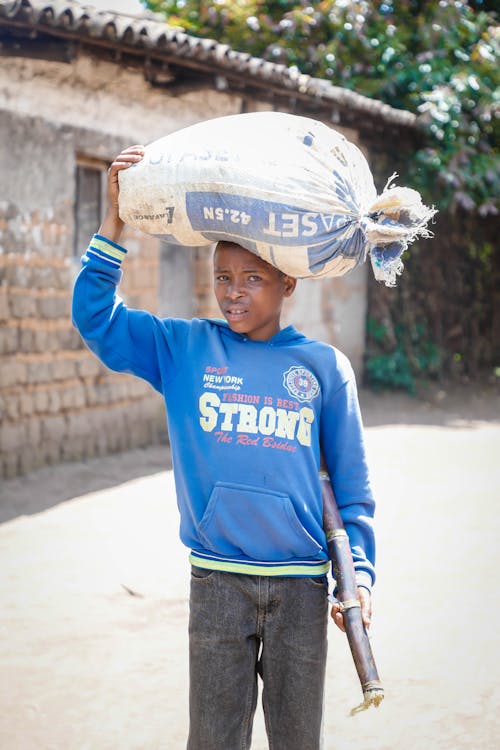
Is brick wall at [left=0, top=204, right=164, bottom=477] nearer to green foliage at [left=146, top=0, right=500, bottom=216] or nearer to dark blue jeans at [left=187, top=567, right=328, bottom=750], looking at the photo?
dark blue jeans at [left=187, top=567, right=328, bottom=750]

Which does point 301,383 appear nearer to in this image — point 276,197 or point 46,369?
point 276,197

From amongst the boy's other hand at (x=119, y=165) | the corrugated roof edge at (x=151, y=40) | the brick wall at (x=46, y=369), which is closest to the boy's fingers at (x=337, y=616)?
the boy's other hand at (x=119, y=165)

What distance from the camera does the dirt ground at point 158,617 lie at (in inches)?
108

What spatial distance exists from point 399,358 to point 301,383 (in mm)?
8747

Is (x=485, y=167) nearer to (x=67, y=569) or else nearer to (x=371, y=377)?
(x=371, y=377)

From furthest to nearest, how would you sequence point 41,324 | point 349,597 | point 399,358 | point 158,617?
point 399,358 → point 41,324 → point 158,617 → point 349,597

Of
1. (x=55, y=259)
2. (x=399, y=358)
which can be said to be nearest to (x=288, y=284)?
(x=55, y=259)

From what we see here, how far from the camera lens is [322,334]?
31.0 feet

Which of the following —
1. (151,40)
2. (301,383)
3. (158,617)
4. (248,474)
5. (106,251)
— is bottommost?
(158,617)

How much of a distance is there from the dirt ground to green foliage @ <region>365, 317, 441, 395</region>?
3938 mm

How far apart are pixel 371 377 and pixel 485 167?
8.99 feet

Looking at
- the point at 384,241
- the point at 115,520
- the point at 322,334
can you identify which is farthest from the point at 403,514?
the point at 322,334

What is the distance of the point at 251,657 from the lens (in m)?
1.83

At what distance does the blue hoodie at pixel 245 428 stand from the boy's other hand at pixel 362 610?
0.04m
